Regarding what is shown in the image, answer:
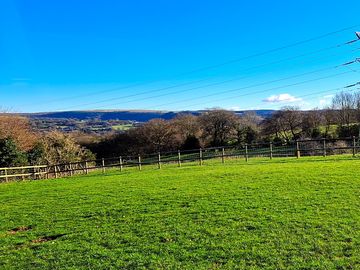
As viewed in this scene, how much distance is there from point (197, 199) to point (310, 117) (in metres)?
57.9

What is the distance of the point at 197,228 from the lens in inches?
285

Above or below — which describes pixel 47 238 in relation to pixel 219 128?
below

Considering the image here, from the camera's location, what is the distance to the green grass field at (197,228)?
5594 mm

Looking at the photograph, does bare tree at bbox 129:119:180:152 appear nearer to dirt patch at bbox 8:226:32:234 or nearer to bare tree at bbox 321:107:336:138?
bare tree at bbox 321:107:336:138

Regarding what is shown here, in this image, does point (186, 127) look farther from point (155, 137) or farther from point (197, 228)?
point (197, 228)

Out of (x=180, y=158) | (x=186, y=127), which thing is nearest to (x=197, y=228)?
(x=180, y=158)

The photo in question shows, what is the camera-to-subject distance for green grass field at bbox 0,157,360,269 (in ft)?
18.4

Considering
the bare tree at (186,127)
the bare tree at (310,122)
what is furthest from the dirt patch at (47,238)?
the bare tree at (310,122)

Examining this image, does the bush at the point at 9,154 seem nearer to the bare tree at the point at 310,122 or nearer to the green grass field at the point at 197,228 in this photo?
the green grass field at the point at 197,228

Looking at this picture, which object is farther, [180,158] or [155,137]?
[155,137]

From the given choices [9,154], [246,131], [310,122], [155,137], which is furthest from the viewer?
[246,131]

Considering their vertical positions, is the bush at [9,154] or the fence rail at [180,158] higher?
the bush at [9,154]

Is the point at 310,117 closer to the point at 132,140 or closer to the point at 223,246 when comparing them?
the point at 132,140

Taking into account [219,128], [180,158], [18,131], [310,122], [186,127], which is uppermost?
[18,131]
